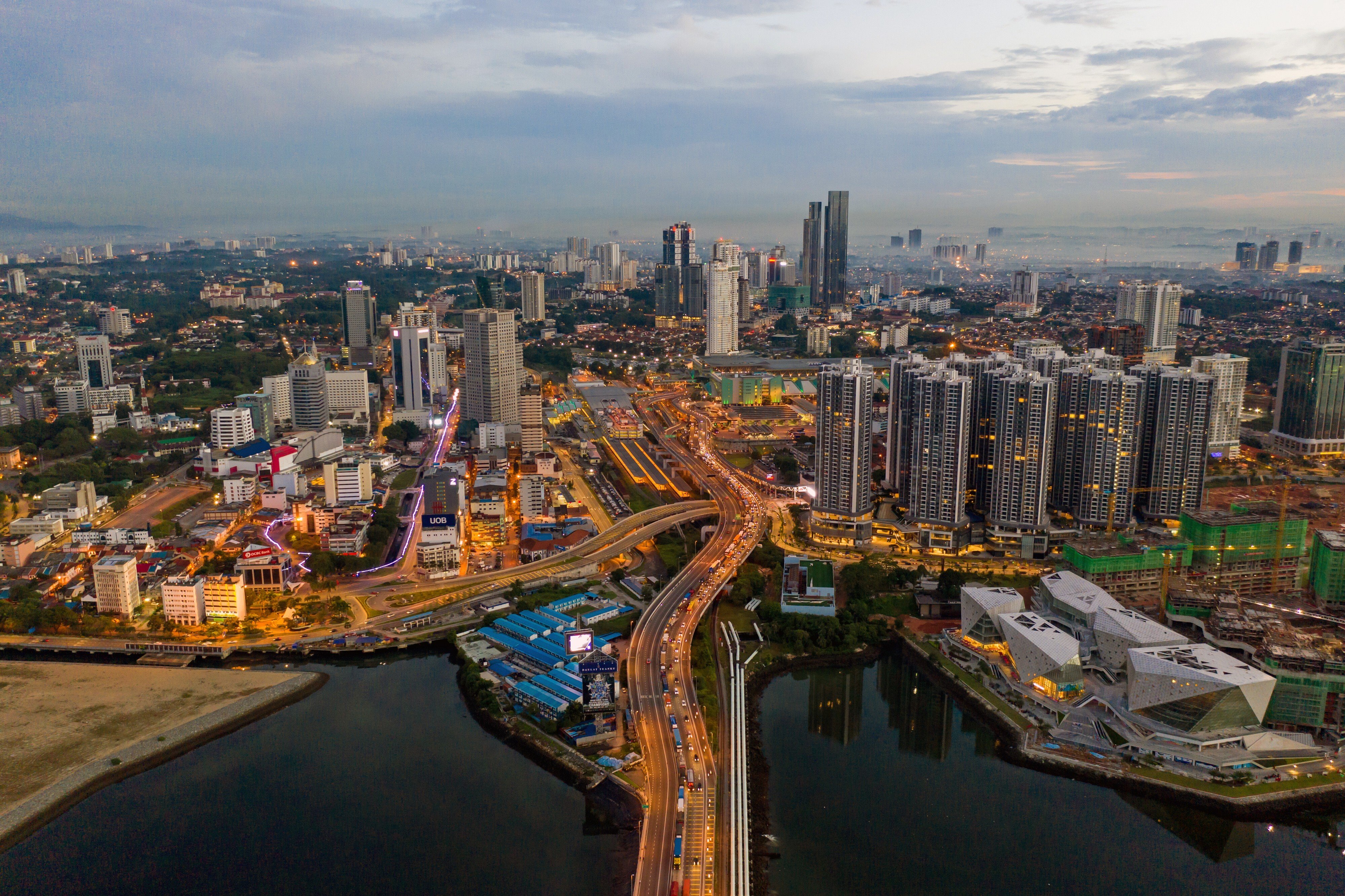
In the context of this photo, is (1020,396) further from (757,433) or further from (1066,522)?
(757,433)

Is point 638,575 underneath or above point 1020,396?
underneath

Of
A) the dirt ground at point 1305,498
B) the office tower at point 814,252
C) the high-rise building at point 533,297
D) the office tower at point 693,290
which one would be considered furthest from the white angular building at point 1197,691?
the office tower at point 814,252

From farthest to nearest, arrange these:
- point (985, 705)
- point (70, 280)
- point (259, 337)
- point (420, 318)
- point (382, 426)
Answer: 1. point (70, 280)
2. point (259, 337)
3. point (420, 318)
4. point (382, 426)
5. point (985, 705)

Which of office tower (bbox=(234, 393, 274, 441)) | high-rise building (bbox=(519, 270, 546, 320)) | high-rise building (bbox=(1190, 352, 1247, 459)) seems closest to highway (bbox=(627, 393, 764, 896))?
high-rise building (bbox=(1190, 352, 1247, 459))

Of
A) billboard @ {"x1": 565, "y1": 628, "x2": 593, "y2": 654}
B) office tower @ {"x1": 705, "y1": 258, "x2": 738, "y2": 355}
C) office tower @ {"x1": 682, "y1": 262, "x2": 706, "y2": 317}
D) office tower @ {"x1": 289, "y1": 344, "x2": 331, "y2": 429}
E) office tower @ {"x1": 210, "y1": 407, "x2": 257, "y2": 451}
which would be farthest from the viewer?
office tower @ {"x1": 682, "y1": 262, "x2": 706, "y2": 317}

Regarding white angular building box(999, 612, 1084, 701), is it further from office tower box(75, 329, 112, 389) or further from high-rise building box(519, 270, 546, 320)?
high-rise building box(519, 270, 546, 320)

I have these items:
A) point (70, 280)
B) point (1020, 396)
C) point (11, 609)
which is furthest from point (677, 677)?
point (70, 280)
